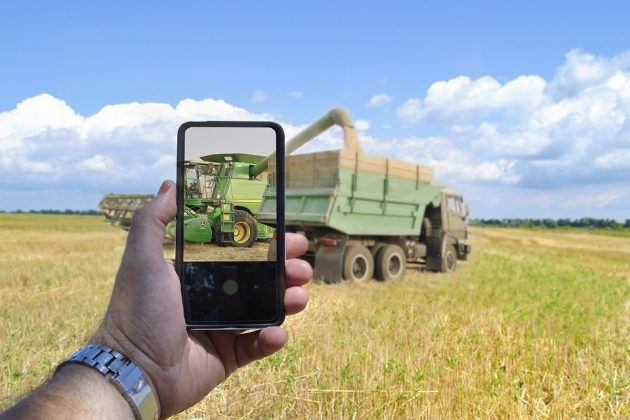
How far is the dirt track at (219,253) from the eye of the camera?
2227mm

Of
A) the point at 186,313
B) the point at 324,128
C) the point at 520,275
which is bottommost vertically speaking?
the point at 520,275

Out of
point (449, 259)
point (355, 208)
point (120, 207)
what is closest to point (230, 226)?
point (355, 208)

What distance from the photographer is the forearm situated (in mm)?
1705

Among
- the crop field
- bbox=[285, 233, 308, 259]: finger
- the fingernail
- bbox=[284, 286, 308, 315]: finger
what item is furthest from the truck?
the fingernail

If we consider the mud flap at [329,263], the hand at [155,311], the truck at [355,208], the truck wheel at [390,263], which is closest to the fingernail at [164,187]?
the hand at [155,311]

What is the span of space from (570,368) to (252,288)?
11.8 ft

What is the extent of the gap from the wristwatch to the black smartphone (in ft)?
0.93

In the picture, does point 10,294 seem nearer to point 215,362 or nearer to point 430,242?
point 215,362

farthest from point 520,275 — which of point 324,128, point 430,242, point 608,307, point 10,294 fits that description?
point 324,128

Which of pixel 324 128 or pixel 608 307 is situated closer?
pixel 324 128

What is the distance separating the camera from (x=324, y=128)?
3.55 meters

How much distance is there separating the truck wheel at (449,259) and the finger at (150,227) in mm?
14198

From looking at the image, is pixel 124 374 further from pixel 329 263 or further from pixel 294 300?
pixel 329 263

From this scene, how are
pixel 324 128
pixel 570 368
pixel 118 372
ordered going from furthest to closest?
pixel 570 368 < pixel 324 128 < pixel 118 372
